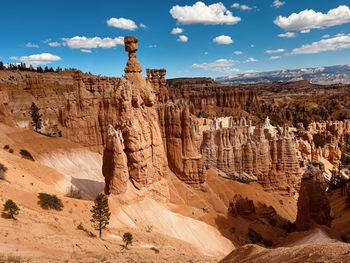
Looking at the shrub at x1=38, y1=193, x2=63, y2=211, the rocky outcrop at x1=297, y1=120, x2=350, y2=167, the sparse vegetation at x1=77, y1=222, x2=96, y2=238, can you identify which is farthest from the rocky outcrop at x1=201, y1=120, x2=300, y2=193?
the sparse vegetation at x1=77, y1=222, x2=96, y2=238

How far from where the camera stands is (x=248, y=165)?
171 ft

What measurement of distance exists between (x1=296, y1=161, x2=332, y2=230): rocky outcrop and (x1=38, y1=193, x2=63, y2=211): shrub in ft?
72.9

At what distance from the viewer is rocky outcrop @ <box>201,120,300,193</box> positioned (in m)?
52.0

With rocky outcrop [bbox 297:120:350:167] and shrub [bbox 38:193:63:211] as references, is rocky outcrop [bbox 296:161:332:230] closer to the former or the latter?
shrub [bbox 38:193:63:211]

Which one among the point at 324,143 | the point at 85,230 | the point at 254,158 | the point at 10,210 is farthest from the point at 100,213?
the point at 324,143

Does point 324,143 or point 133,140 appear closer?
point 133,140

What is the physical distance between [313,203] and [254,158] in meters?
18.3

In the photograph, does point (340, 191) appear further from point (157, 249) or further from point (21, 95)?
point (21, 95)

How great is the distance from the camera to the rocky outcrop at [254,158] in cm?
5197

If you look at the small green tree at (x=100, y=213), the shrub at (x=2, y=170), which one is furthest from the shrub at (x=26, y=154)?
the small green tree at (x=100, y=213)

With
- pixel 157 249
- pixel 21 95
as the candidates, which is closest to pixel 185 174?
pixel 157 249

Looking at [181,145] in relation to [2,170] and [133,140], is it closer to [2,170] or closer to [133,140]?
[133,140]

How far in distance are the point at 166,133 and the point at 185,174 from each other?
5.60m

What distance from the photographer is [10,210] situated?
1900cm
